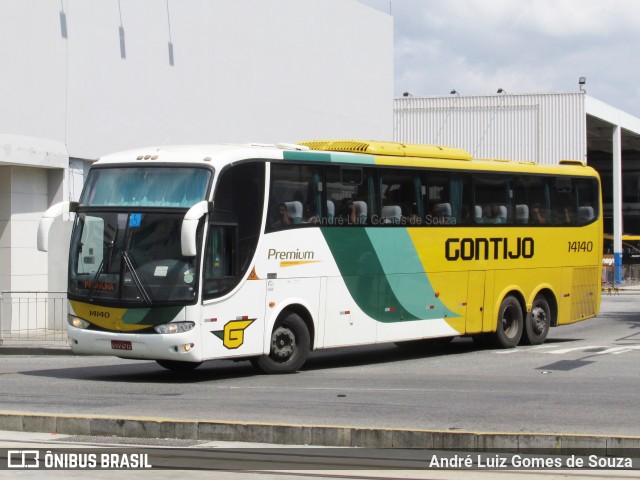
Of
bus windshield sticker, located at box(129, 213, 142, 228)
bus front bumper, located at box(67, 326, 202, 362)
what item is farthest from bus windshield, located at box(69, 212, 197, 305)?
bus front bumper, located at box(67, 326, 202, 362)

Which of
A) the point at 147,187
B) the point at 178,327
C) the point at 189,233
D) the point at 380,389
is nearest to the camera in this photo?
the point at 380,389

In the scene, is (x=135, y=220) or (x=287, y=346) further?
(x=287, y=346)

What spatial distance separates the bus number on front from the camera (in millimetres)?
23719

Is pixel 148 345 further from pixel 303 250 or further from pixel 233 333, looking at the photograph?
pixel 303 250

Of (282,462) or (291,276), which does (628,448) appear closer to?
(282,462)

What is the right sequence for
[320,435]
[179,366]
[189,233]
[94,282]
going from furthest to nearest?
[179,366] → [94,282] → [189,233] → [320,435]

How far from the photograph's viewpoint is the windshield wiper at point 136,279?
629 inches

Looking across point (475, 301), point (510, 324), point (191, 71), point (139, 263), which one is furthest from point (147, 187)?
point (191, 71)

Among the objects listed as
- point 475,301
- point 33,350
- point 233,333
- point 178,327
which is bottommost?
point 33,350

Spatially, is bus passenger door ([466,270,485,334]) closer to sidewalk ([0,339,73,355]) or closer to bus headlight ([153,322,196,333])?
bus headlight ([153,322,196,333])

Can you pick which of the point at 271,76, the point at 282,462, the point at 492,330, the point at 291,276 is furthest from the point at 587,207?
the point at 282,462

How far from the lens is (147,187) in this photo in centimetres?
1655

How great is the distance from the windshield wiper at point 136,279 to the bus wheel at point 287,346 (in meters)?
2.31

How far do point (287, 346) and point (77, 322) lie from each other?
327cm
